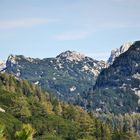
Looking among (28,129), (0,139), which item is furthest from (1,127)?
(28,129)

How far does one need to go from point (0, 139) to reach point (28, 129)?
8.54 feet

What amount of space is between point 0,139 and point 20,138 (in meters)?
1.59

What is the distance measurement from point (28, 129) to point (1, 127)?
250 centimetres

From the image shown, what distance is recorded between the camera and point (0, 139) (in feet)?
88.1

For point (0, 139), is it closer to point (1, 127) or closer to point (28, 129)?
point (1, 127)

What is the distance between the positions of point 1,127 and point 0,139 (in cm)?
69

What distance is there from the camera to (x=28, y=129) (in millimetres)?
29016

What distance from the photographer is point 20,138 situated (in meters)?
28.1

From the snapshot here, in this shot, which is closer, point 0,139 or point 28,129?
point 0,139

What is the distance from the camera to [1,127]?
88.5ft

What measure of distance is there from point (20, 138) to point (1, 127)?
66.1 inches

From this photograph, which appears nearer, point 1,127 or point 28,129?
point 1,127

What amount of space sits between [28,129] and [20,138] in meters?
1.12
